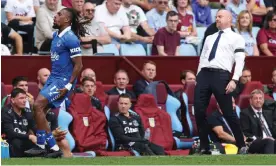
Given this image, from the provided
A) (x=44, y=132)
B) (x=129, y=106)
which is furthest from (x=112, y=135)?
(x=44, y=132)

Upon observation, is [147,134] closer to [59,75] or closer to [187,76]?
[187,76]

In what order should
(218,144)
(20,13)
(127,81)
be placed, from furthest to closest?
(20,13) < (127,81) < (218,144)

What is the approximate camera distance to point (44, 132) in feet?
43.3

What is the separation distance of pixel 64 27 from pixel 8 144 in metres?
2.07

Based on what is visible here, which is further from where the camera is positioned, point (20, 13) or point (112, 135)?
point (20, 13)

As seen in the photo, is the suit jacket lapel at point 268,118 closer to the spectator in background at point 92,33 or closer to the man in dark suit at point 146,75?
the man in dark suit at point 146,75

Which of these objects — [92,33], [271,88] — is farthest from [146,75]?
[271,88]

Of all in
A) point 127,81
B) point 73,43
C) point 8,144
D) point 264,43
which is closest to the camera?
point 73,43

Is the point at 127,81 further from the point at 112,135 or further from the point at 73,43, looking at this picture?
the point at 73,43

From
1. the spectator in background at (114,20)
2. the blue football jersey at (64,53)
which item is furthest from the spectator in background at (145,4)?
the blue football jersey at (64,53)

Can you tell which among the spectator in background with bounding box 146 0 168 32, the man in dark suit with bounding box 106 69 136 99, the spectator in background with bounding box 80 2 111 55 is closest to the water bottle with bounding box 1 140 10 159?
the man in dark suit with bounding box 106 69 136 99

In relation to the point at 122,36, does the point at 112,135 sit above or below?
below

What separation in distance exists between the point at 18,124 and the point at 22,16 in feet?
12.2

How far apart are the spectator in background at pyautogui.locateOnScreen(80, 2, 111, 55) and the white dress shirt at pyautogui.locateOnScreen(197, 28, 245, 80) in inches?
156
